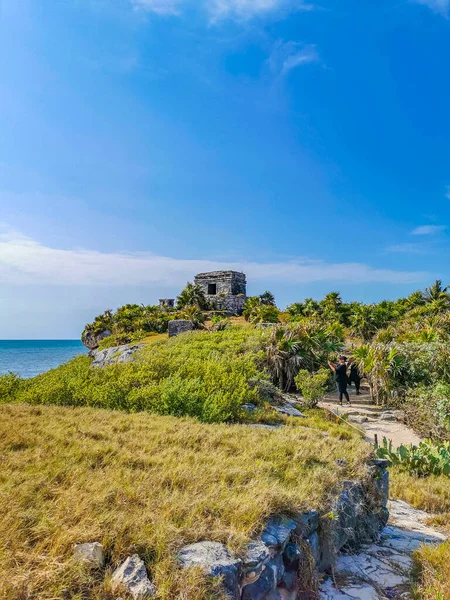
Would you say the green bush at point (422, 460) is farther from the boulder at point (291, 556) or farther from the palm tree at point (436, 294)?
the palm tree at point (436, 294)

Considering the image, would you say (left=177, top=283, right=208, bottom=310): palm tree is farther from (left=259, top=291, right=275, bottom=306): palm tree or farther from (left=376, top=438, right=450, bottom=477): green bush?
(left=376, top=438, right=450, bottom=477): green bush

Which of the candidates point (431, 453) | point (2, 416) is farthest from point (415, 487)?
point (2, 416)

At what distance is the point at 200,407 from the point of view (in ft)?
26.1

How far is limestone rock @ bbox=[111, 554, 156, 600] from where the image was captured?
7.67 ft

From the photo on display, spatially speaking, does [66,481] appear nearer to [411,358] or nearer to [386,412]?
[386,412]

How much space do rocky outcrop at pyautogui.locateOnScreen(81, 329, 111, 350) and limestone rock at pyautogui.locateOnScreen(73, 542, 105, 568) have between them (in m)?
44.9

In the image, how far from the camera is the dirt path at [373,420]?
450 inches

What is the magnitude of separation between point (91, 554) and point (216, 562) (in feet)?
2.78

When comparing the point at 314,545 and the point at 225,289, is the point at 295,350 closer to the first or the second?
the point at 314,545

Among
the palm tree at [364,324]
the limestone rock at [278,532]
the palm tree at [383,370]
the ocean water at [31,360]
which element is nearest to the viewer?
the limestone rock at [278,532]

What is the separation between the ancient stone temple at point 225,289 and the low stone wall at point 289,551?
42077mm

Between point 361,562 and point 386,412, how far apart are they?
10799 millimetres

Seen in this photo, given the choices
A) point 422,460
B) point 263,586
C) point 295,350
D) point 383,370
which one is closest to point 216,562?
point 263,586

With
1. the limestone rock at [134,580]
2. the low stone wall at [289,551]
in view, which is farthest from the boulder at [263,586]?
the limestone rock at [134,580]
